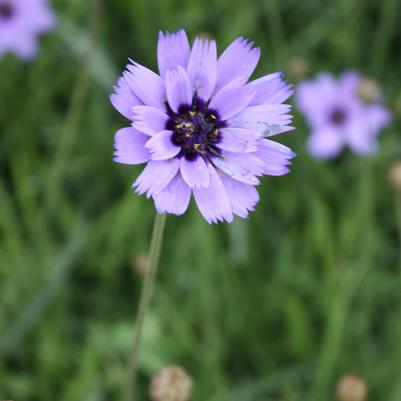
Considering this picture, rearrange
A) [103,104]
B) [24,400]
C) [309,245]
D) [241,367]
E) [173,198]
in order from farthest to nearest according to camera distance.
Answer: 1. [103,104]
2. [309,245]
3. [241,367]
4. [24,400]
5. [173,198]

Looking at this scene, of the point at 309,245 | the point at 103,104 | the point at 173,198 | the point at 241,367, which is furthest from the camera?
the point at 103,104

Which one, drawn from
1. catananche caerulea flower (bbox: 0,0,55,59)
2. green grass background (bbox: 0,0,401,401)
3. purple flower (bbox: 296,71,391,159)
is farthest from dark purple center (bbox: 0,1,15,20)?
purple flower (bbox: 296,71,391,159)

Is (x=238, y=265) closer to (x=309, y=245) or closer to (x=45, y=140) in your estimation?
(x=309, y=245)

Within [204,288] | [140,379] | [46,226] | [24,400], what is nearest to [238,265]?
[204,288]

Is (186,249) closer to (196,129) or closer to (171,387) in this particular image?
(171,387)

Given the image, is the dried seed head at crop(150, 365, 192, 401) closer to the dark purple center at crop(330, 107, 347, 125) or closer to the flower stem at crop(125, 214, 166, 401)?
the flower stem at crop(125, 214, 166, 401)

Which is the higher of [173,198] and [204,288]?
[173,198]
